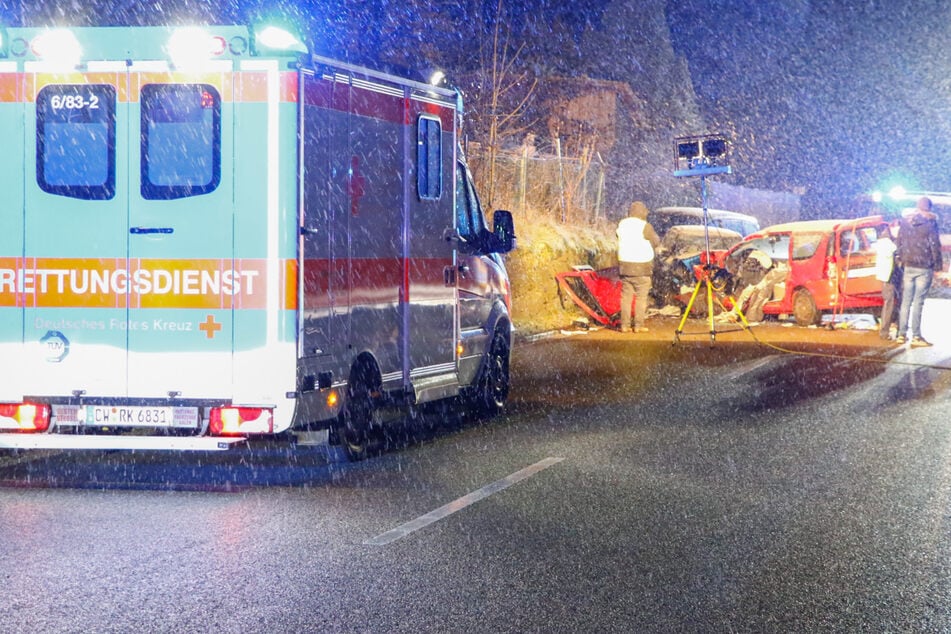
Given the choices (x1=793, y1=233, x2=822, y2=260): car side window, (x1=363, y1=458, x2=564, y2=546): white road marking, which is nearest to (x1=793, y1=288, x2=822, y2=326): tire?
(x1=793, y1=233, x2=822, y2=260): car side window

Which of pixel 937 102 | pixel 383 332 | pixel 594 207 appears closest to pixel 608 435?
pixel 383 332

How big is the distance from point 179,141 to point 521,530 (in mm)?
3048

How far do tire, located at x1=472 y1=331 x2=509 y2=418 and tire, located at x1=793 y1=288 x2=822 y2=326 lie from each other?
9.71m

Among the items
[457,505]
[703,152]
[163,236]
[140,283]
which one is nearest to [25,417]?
[140,283]

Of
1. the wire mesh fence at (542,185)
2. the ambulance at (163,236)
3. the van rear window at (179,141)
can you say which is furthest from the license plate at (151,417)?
the wire mesh fence at (542,185)

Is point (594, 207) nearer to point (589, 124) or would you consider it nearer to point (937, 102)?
point (589, 124)

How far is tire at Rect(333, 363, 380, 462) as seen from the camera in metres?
8.45

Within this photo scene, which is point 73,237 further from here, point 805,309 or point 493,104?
point 493,104

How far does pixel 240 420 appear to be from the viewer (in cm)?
755

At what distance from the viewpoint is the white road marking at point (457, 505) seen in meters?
6.45

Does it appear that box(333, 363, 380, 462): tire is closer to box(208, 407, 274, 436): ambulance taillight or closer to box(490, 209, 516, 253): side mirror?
box(208, 407, 274, 436): ambulance taillight

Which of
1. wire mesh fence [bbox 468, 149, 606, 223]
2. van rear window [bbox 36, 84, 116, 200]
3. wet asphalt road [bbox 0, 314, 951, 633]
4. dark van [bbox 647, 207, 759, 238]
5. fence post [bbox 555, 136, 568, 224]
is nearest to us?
wet asphalt road [bbox 0, 314, 951, 633]

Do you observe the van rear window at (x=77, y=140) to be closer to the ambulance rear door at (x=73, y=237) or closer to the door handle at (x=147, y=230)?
the ambulance rear door at (x=73, y=237)

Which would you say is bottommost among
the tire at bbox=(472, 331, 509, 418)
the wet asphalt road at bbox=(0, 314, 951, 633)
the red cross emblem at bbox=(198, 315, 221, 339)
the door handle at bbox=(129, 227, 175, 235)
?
the wet asphalt road at bbox=(0, 314, 951, 633)
